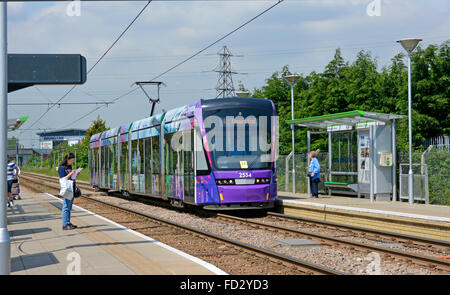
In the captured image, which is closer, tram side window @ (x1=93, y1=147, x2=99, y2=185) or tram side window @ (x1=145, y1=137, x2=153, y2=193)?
tram side window @ (x1=145, y1=137, x2=153, y2=193)

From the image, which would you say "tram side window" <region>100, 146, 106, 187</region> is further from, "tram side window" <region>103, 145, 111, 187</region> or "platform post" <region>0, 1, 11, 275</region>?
"platform post" <region>0, 1, 11, 275</region>

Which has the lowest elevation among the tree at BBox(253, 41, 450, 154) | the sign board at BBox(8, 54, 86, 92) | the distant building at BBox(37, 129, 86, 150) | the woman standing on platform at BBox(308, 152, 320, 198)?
the woman standing on platform at BBox(308, 152, 320, 198)

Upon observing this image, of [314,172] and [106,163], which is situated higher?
[106,163]

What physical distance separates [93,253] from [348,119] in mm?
11159

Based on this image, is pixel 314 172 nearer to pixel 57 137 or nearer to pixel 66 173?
pixel 66 173

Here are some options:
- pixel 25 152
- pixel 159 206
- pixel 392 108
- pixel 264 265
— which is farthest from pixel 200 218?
pixel 25 152

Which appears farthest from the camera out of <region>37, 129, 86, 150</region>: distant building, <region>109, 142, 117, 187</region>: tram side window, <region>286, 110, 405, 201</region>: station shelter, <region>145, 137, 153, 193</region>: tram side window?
<region>37, 129, 86, 150</region>: distant building

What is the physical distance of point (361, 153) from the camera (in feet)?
61.2

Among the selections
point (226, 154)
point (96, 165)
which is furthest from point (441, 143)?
point (96, 165)

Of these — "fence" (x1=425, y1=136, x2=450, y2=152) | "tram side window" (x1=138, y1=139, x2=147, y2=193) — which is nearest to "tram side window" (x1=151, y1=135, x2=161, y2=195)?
"tram side window" (x1=138, y1=139, x2=147, y2=193)

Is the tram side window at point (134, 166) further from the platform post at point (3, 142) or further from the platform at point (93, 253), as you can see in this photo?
the platform post at point (3, 142)

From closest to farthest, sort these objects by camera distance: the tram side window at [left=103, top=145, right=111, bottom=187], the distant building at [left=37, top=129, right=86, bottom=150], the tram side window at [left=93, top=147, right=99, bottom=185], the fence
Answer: the fence, the tram side window at [left=103, top=145, right=111, bottom=187], the tram side window at [left=93, top=147, right=99, bottom=185], the distant building at [left=37, top=129, right=86, bottom=150]

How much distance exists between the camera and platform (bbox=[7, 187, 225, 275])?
783 centimetres

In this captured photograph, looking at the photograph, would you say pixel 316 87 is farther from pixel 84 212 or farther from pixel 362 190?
pixel 84 212
